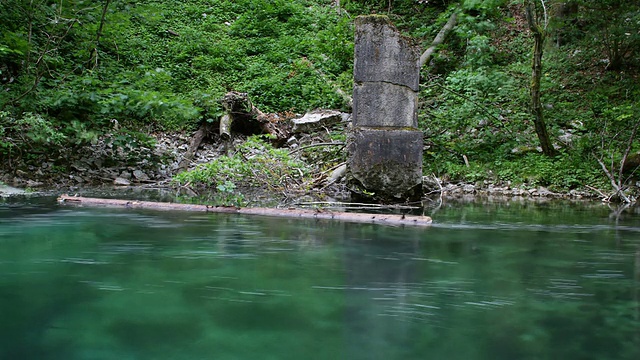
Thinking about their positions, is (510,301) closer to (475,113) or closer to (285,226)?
(285,226)

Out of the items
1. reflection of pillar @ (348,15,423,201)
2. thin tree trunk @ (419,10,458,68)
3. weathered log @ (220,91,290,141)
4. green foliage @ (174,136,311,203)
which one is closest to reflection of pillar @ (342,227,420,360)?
reflection of pillar @ (348,15,423,201)

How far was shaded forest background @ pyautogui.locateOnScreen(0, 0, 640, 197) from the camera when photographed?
8031 mm

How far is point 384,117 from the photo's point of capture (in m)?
6.85

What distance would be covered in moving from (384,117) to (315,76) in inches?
285

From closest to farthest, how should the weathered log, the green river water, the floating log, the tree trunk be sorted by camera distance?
the green river water
the floating log
the tree trunk
the weathered log

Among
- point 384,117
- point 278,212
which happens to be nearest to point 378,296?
point 278,212

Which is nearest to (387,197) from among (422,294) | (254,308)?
(422,294)

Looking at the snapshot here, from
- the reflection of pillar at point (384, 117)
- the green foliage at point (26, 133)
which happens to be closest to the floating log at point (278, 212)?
the reflection of pillar at point (384, 117)

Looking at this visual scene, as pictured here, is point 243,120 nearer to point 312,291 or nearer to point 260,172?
point 260,172

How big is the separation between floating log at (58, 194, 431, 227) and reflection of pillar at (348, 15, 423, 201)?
1456 millimetres

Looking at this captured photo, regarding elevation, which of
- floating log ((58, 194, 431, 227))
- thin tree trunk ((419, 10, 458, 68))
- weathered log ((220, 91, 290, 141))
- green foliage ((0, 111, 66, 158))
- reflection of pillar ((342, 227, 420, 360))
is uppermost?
thin tree trunk ((419, 10, 458, 68))

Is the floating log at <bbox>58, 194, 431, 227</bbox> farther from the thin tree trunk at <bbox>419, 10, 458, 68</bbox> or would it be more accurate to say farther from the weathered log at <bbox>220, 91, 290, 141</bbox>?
the thin tree trunk at <bbox>419, 10, 458, 68</bbox>

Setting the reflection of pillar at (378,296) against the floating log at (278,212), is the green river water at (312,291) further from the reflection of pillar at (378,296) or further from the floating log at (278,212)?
the floating log at (278,212)

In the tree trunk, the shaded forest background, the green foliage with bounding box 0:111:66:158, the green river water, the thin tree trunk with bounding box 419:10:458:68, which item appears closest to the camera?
the green river water
